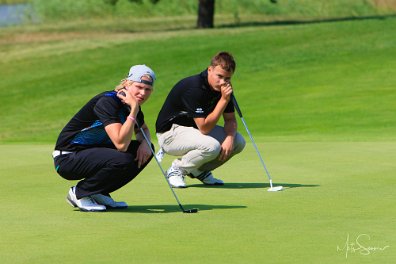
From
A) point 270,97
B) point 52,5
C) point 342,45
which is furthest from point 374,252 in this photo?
point 52,5

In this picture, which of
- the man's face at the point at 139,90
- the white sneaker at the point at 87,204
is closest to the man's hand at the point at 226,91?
the man's face at the point at 139,90

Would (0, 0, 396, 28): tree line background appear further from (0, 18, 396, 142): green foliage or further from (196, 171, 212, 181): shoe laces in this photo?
(196, 171, 212, 181): shoe laces

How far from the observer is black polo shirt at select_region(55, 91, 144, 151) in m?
8.91

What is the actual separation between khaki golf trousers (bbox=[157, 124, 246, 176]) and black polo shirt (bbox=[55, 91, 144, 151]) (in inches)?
61.9

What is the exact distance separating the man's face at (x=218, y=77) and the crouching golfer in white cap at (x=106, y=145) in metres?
1.27

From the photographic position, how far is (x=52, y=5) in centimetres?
5297

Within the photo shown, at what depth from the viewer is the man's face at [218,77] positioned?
406 inches

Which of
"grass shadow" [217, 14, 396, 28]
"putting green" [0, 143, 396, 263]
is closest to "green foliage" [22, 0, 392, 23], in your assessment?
"grass shadow" [217, 14, 396, 28]

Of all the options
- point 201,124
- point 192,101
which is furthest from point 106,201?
point 192,101

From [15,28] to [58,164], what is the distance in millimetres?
37837

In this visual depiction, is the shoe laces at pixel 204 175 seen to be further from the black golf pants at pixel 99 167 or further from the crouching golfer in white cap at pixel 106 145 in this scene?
the black golf pants at pixel 99 167

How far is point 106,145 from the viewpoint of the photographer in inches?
369

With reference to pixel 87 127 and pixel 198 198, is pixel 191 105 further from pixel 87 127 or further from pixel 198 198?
pixel 87 127

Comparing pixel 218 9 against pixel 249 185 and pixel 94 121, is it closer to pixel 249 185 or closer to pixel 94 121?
pixel 249 185
